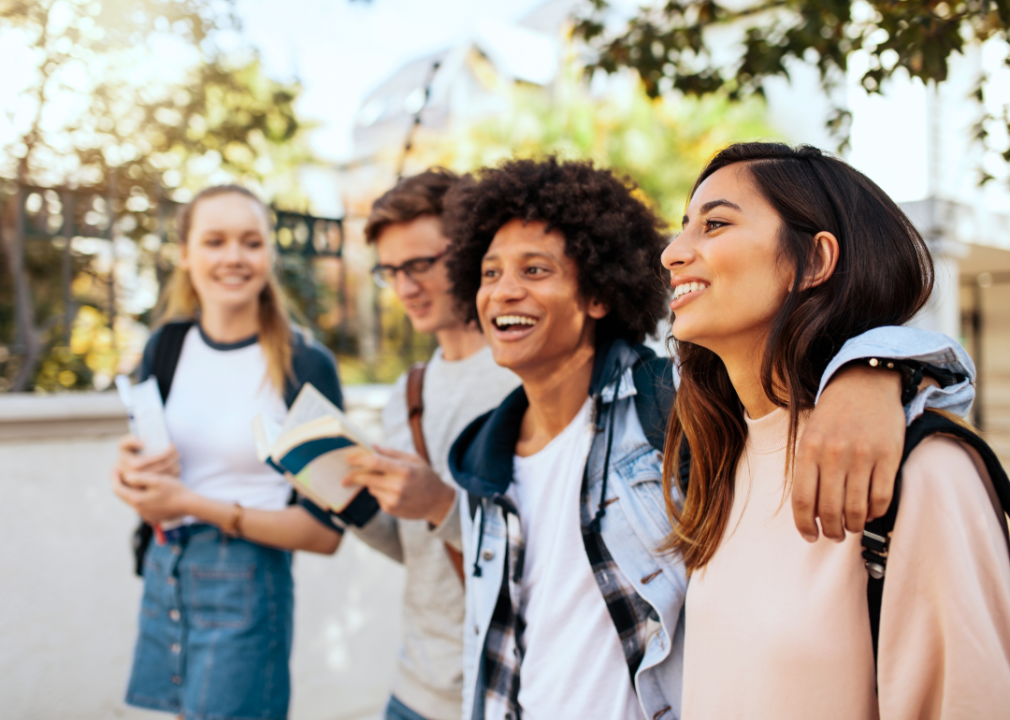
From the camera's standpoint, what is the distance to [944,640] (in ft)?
3.25

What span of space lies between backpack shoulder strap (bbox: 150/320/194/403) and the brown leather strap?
0.88 m

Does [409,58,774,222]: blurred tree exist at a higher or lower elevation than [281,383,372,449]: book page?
higher

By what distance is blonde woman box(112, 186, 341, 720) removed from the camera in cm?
241

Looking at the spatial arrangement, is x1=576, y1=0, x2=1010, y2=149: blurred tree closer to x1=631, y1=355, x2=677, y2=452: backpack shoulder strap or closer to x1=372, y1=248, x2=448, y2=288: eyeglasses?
x1=631, y1=355, x2=677, y2=452: backpack shoulder strap

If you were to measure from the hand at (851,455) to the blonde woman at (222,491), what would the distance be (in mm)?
1901

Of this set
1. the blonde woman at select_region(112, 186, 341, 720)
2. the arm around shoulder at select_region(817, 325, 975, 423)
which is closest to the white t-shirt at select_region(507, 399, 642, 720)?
the arm around shoulder at select_region(817, 325, 975, 423)

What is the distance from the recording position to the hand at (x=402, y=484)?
212 cm

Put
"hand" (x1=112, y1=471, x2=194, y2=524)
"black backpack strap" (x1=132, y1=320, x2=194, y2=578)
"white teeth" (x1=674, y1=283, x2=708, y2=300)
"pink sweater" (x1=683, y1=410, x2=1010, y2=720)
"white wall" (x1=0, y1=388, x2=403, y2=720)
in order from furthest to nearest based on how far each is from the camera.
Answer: "white wall" (x1=0, y1=388, x2=403, y2=720) < "black backpack strap" (x1=132, y1=320, x2=194, y2=578) < "hand" (x1=112, y1=471, x2=194, y2=524) < "white teeth" (x1=674, y1=283, x2=708, y2=300) < "pink sweater" (x1=683, y1=410, x2=1010, y2=720)

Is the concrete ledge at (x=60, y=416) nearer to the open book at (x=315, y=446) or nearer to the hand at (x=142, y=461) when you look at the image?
the hand at (x=142, y=461)

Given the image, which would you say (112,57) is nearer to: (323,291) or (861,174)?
(323,291)

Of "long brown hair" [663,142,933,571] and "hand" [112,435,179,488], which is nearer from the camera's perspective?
"long brown hair" [663,142,933,571]

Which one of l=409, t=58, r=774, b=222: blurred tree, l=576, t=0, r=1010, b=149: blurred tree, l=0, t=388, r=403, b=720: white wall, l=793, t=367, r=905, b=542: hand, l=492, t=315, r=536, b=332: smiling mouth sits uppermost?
l=409, t=58, r=774, b=222: blurred tree

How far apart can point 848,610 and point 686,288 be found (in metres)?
0.63

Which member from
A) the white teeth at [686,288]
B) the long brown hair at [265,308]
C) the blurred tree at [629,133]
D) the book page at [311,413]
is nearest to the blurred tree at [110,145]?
the long brown hair at [265,308]
